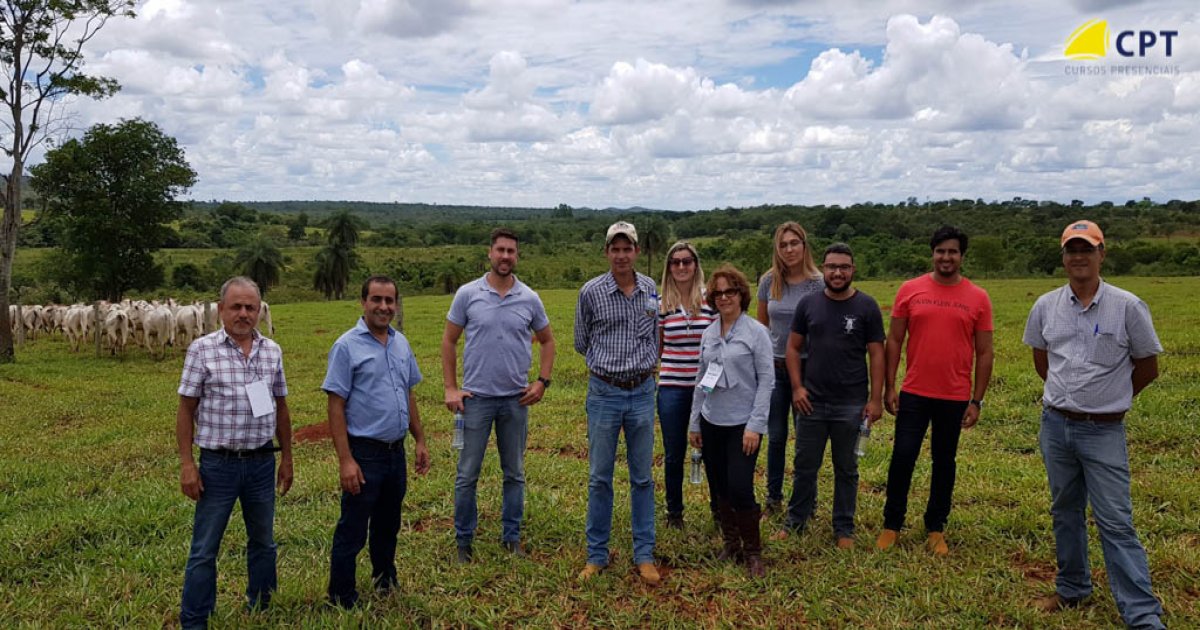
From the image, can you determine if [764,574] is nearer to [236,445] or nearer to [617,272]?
[617,272]

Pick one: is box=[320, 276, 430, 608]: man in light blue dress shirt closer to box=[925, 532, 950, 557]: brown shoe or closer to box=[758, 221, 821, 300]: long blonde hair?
box=[758, 221, 821, 300]: long blonde hair

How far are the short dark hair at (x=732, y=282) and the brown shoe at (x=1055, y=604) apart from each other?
2.29 meters

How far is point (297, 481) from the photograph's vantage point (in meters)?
6.64

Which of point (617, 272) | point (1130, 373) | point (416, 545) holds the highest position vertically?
point (617, 272)

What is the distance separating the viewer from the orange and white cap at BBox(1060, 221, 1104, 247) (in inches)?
146

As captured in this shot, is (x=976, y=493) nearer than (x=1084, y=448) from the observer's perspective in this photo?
No

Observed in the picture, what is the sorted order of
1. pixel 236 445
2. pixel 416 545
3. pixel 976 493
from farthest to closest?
pixel 976 493 < pixel 416 545 < pixel 236 445

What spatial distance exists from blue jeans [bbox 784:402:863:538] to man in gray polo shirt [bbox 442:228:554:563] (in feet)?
5.86

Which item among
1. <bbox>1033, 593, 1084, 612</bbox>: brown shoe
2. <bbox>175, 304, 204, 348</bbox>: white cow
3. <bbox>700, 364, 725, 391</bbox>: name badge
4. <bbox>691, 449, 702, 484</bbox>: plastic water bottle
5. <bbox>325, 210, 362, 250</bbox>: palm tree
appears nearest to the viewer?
<bbox>1033, 593, 1084, 612</bbox>: brown shoe

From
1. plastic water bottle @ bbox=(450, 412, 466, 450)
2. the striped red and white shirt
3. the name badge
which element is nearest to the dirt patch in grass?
plastic water bottle @ bbox=(450, 412, 466, 450)

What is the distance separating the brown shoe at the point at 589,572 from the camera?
14.8 ft

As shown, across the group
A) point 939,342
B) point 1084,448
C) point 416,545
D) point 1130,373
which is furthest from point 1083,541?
point 416,545

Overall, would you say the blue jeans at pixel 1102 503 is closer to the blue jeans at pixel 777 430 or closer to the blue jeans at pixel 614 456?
the blue jeans at pixel 777 430

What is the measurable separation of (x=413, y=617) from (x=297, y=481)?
307 cm
